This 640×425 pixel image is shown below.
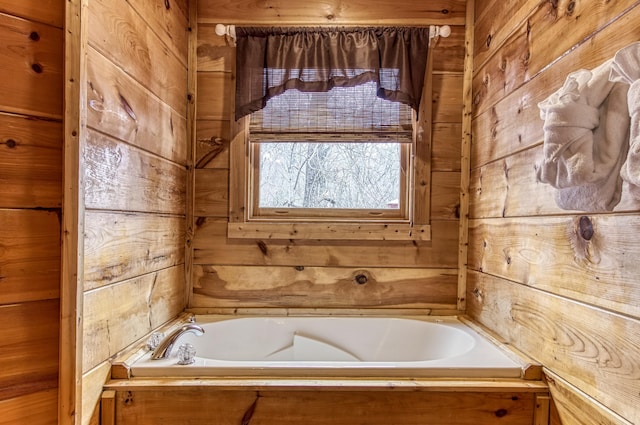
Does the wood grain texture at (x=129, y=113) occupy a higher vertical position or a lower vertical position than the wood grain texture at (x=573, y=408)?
higher

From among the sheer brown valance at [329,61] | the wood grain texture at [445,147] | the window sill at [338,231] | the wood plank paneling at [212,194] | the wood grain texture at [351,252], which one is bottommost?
the wood grain texture at [351,252]

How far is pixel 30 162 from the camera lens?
2.99 feet

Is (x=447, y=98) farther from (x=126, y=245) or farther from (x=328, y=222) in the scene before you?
(x=126, y=245)

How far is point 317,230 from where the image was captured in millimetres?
1771

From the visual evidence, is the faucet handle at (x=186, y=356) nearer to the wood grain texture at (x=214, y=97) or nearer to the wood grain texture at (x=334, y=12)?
the wood grain texture at (x=214, y=97)

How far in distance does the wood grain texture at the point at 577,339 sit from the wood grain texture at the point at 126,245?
4.90 ft

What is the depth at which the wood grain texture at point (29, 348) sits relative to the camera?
2.93ft

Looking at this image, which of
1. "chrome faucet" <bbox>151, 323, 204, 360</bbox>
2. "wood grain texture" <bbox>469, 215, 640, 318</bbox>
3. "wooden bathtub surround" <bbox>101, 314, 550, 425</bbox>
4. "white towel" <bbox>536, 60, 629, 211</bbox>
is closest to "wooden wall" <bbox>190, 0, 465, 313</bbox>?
"wood grain texture" <bbox>469, 215, 640, 318</bbox>

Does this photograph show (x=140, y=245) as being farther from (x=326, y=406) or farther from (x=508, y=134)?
(x=508, y=134)

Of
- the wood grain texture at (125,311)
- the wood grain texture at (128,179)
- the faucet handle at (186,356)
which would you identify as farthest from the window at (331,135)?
the faucet handle at (186,356)

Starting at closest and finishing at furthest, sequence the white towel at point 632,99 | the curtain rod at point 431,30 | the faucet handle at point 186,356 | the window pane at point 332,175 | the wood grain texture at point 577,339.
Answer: the white towel at point 632,99 → the wood grain texture at point 577,339 → the faucet handle at point 186,356 → the curtain rod at point 431,30 → the window pane at point 332,175

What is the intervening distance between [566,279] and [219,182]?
1573mm

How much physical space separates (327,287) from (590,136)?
1.33 metres

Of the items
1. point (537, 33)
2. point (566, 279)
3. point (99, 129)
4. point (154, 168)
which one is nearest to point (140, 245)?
point (154, 168)
